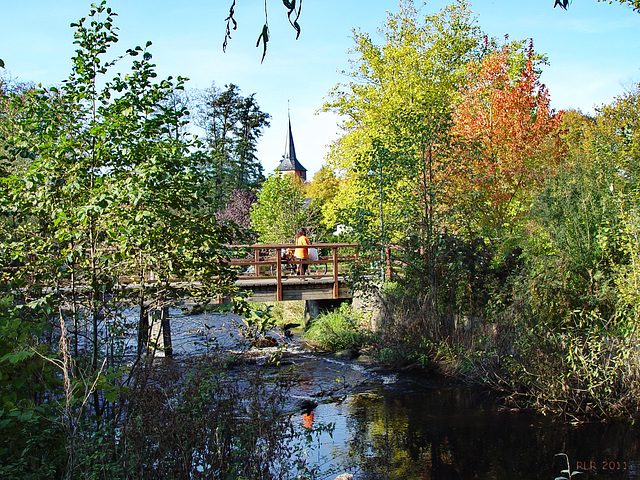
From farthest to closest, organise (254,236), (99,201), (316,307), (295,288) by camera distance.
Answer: (316,307) < (295,288) < (254,236) < (99,201)

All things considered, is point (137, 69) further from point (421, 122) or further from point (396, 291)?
point (396, 291)

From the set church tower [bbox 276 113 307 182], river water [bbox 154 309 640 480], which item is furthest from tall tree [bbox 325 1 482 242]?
church tower [bbox 276 113 307 182]

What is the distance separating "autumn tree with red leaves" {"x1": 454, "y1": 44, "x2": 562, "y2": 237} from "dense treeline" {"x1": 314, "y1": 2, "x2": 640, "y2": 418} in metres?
0.04

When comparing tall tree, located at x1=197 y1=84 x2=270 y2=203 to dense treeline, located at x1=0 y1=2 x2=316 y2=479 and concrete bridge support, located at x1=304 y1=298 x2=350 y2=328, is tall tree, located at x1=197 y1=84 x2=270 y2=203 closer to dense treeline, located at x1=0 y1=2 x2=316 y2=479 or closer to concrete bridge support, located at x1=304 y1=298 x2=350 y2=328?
concrete bridge support, located at x1=304 y1=298 x2=350 y2=328

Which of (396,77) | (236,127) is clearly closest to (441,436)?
(396,77)

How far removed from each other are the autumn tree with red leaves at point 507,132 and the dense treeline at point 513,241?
4 centimetres

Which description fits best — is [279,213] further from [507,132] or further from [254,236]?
[254,236]

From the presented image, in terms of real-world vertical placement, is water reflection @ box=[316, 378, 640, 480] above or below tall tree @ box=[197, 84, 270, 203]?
below

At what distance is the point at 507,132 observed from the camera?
1587 centimetres

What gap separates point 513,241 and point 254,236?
5.57 metres

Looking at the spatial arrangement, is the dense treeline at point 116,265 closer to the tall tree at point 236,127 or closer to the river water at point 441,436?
the river water at point 441,436

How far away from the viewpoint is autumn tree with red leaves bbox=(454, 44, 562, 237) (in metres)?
14.5

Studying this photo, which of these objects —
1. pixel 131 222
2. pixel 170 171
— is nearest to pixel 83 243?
pixel 131 222

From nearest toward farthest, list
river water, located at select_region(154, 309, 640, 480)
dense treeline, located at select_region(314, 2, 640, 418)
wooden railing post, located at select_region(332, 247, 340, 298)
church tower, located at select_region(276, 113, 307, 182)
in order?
river water, located at select_region(154, 309, 640, 480)
dense treeline, located at select_region(314, 2, 640, 418)
wooden railing post, located at select_region(332, 247, 340, 298)
church tower, located at select_region(276, 113, 307, 182)
